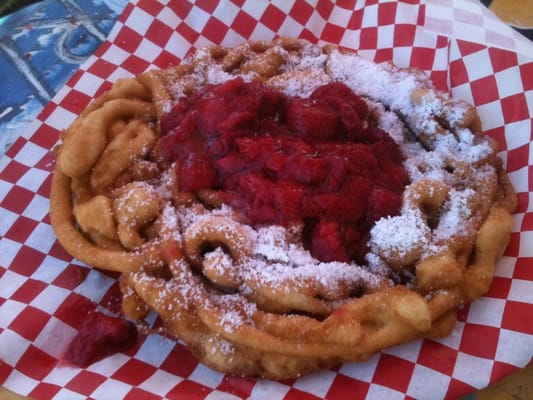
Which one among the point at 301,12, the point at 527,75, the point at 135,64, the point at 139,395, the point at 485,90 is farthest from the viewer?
the point at 301,12

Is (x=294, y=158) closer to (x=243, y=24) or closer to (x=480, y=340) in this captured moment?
(x=480, y=340)

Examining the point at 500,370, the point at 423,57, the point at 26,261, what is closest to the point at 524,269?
the point at 500,370

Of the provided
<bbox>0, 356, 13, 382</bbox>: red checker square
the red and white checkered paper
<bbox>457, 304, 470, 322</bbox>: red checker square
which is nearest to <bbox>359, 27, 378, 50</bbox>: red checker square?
the red and white checkered paper

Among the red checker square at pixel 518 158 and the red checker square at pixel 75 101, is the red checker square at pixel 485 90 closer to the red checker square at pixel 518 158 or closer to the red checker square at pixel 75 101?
the red checker square at pixel 518 158

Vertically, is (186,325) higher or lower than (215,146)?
lower

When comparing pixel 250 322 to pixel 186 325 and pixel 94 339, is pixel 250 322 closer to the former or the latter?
pixel 186 325

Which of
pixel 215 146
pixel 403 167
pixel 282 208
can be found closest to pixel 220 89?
pixel 215 146
